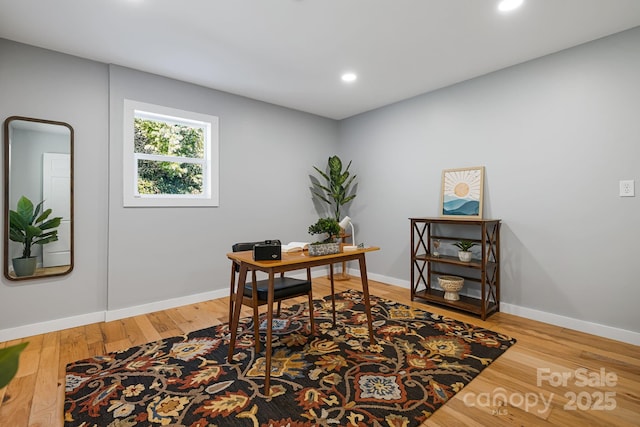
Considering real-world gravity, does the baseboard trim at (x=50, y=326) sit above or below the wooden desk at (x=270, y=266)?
below

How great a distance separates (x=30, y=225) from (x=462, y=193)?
13.8 ft

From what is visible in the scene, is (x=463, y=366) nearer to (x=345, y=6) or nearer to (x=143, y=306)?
(x=345, y=6)

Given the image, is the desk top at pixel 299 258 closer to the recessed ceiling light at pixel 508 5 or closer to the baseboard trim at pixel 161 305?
the baseboard trim at pixel 161 305

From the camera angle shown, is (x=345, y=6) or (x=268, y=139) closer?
(x=345, y=6)

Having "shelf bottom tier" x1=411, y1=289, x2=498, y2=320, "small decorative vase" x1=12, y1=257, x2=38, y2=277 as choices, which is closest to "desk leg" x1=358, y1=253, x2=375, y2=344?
"shelf bottom tier" x1=411, y1=289, x2=498, y2=320

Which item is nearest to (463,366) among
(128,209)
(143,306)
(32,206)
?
(143,306)

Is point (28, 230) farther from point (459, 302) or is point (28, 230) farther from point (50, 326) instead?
point (459, 302)

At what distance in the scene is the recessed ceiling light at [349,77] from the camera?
338cm

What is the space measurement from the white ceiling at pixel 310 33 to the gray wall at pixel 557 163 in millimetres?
242

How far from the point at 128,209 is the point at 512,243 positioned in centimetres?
389

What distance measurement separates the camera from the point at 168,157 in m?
3.49

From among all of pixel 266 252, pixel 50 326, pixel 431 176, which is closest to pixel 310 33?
pixel 266 252

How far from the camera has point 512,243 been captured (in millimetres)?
3229

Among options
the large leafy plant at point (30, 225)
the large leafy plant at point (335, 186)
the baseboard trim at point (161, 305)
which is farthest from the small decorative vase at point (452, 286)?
the large leafy plant at point (30, 225)
